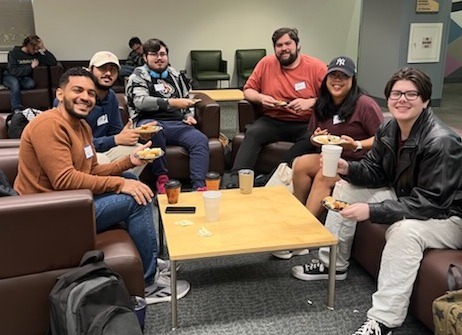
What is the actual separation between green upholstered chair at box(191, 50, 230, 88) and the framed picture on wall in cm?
293

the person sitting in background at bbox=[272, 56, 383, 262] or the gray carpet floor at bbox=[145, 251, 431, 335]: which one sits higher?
the person sitting in background at bbox=[272, 56, 383, 262]

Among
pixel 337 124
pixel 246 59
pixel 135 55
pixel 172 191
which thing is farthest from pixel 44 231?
pixel 246 59

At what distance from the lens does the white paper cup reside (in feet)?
7.48

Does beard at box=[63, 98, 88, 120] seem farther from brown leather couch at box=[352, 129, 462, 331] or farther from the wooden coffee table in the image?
brown leather couch at box=[352, 129, 462, 331]

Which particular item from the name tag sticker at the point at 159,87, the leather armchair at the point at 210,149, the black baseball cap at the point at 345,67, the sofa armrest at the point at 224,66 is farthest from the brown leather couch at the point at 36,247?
the sofa armrest at the point at 224,66

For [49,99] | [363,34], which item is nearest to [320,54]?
[363,34]

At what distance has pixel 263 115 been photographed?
3973 mm

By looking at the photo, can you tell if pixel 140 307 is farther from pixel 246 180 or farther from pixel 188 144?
pixel 188 144

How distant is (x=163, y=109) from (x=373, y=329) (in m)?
2.42

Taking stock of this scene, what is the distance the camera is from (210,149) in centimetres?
386

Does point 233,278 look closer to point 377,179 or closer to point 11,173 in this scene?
point 377,179

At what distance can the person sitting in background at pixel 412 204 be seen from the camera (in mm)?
1998

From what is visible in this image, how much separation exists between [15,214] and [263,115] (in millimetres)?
2503

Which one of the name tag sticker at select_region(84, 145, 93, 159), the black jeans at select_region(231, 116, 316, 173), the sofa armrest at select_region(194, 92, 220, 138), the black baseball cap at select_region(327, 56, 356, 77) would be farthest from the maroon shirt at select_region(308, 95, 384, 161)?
the name tag sticker at select_region(84, 145, 93, 159)
